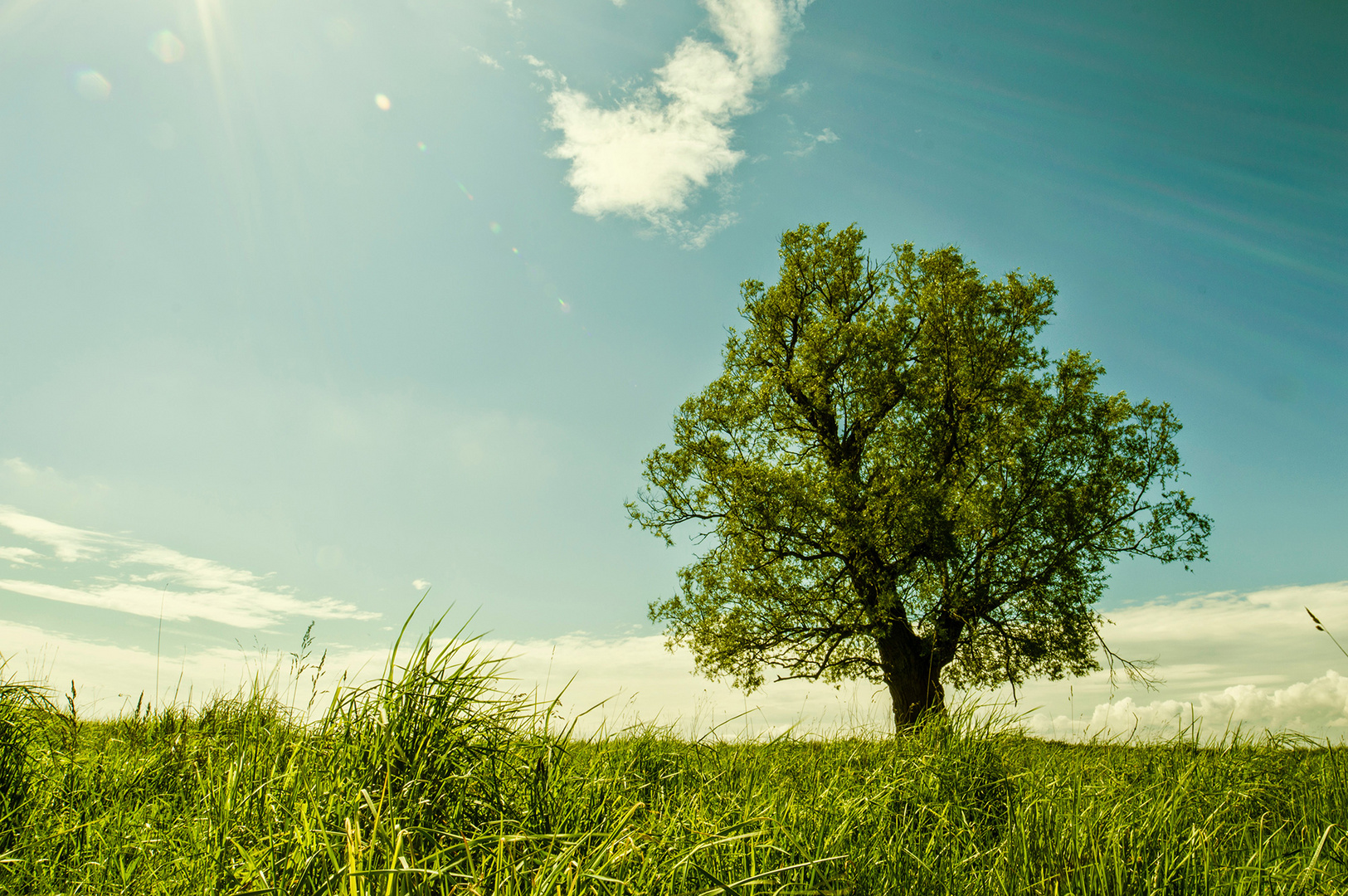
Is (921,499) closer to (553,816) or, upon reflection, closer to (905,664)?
(905,664)

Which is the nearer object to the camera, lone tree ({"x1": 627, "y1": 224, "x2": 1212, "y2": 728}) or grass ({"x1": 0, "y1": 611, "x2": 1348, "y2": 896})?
grass ({"x1": 0, "y1": 611, "x2": 1348, "y2": 896})

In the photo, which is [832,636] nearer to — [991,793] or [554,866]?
[991,793]

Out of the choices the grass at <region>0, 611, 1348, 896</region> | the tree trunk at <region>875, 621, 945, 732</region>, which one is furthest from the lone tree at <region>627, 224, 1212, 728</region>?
the grass at <region>0, 611, 1348, 896</region>

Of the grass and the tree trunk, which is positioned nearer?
the grass

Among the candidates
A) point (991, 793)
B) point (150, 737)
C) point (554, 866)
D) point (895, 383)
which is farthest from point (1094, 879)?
point (895, 383)

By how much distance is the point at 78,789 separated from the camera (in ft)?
16.8

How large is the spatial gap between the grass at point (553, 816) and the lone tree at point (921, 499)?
8.98m

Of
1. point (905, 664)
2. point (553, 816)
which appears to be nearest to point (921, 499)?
point (905, 664)

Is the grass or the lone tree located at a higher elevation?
the lone tree

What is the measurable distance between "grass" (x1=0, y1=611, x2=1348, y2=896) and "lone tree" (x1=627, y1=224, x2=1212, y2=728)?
8975 mm

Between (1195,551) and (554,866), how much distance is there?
17.5 m

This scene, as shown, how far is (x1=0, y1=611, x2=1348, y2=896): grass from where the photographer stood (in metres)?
3.14

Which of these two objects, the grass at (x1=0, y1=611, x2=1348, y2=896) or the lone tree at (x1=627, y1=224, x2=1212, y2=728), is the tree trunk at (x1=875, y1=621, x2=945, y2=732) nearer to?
the lone tree at (x1=627, y1=224, x2=1212, y2=728)

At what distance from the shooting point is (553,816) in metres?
3.88
